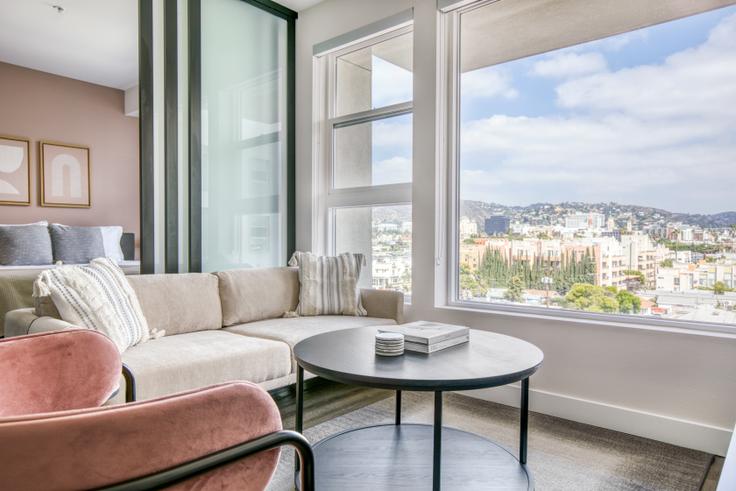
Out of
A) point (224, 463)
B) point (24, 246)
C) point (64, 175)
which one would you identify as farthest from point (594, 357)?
point (64, 175)

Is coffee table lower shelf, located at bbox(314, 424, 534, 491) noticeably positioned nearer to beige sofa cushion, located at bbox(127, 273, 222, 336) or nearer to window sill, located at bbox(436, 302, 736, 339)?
window sill, located at bbox(436, 302, 736, 339)

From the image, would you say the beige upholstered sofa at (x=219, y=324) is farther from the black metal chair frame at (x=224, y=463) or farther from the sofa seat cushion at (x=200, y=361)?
the black metal chair frame at (x=224, y=463)

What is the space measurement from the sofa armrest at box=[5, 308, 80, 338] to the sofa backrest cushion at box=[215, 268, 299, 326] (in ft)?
3.25

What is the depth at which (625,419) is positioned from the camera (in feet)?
7.66

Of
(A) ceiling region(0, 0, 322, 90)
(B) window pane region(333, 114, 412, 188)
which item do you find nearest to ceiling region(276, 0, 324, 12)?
(A) ceiling region(0, 0, 322, 90)

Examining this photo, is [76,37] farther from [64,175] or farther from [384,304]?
[384,304]

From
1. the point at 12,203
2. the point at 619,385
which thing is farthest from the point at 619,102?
the point at 12,203

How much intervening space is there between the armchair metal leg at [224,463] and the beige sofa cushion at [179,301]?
75.0 inches

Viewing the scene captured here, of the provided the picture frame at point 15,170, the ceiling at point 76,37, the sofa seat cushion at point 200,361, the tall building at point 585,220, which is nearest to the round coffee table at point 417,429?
the sofa seat cushion at point 200,361

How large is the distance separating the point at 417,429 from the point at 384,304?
100 cm

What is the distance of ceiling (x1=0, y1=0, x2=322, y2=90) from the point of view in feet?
12.5

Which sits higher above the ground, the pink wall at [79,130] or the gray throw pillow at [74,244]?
the pink wall at [79,130]

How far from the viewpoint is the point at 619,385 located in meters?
2.37

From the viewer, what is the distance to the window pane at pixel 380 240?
333 cm
